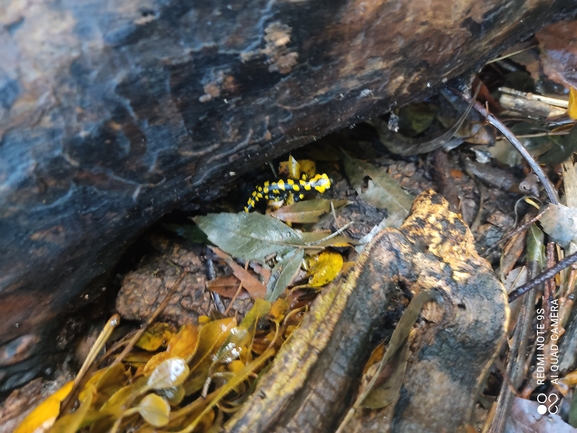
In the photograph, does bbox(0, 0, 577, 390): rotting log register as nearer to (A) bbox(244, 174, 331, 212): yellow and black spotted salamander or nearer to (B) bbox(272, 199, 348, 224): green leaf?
(B) bbox(272, 199, 348, 224): green leaf

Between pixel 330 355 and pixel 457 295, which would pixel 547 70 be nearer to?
pixel 457 295

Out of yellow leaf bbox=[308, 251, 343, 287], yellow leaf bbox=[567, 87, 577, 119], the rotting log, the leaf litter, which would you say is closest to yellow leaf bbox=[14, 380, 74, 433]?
the leaf litter

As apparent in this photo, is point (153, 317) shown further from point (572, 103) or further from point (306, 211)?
point (572, 103)

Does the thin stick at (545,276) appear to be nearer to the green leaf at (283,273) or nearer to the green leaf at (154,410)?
the green leaf at (283,273)

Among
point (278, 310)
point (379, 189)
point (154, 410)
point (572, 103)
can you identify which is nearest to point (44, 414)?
point (154, 410)

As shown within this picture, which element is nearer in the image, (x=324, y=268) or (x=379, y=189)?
(x=324, y=268)
